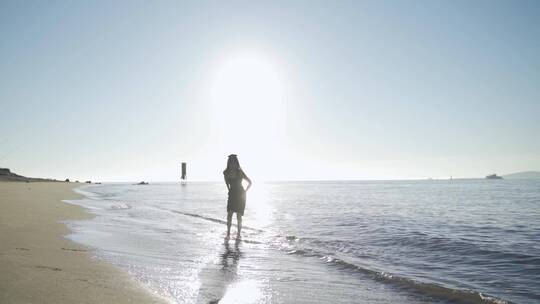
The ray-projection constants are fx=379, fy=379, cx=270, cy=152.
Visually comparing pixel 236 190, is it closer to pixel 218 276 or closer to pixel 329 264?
pixel 329 264

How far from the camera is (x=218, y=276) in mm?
7352

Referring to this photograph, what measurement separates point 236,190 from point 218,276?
6574 mm

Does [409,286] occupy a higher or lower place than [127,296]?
lower

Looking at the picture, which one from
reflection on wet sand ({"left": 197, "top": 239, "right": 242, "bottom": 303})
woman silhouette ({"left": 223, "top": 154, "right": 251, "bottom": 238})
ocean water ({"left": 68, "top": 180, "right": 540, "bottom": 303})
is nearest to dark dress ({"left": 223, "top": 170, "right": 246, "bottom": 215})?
woman silhouette ({"left": 223, "top": 154, "right": 251, "bottom": 238})

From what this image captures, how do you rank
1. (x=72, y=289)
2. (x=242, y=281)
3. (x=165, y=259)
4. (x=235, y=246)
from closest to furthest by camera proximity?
(x=72, y=289), (x=242, y=281), (x=165, y=259), (x=235, y=246)

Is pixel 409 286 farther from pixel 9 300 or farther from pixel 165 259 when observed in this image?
pixel 9 300

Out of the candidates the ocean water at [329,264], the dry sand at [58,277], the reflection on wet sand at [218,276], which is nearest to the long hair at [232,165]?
the ocean water at [329,264]

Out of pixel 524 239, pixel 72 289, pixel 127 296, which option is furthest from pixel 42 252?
pixel 524 239

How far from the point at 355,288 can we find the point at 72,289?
486 cm

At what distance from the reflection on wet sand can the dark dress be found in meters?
3.14

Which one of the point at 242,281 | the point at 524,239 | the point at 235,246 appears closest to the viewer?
the point at 242,281

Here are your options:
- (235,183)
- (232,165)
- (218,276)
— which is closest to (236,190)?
(235,183)

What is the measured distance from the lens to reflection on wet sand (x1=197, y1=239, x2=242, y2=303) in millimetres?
5828

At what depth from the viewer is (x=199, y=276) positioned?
7184mm
